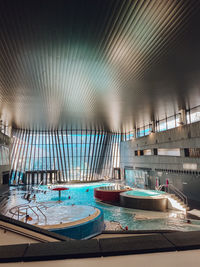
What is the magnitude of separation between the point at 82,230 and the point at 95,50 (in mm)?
7045

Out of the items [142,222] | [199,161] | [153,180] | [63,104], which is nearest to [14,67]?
[63,104]

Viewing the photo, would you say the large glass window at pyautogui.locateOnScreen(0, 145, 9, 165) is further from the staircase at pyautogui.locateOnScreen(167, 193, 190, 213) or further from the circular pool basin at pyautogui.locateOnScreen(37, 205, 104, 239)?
the staircase at pyautogui.locateOnScreen(167, 193, 190, 213)

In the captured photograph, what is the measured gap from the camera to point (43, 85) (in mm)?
10359

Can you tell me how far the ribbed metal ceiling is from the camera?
207 inches

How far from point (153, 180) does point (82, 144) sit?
13.7 meters

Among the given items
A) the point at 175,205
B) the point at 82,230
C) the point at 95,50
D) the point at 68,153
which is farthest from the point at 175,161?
the point at 68,153

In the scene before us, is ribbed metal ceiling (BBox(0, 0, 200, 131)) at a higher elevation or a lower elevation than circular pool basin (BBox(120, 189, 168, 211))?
higher

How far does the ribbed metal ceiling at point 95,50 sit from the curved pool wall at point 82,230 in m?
6.64

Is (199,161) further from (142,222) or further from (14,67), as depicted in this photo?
(14,67)

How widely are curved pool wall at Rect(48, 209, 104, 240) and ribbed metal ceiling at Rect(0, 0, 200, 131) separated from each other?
21.8 feet

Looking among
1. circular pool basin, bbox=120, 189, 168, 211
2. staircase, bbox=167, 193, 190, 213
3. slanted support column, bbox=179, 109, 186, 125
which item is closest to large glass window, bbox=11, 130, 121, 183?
slanted support column, bbox=179, 109, 186, 125

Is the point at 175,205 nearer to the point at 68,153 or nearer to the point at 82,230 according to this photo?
the point at 82,230

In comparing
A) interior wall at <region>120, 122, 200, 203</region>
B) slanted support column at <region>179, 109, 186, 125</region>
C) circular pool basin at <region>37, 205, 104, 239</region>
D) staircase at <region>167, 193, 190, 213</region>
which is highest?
slanted support column at <region>179, 109, 186, 125</region>

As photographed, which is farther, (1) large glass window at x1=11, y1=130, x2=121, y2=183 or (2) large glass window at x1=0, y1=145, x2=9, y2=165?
(1) large glass window at x1=11, y1=130, x2=121, y2=183
